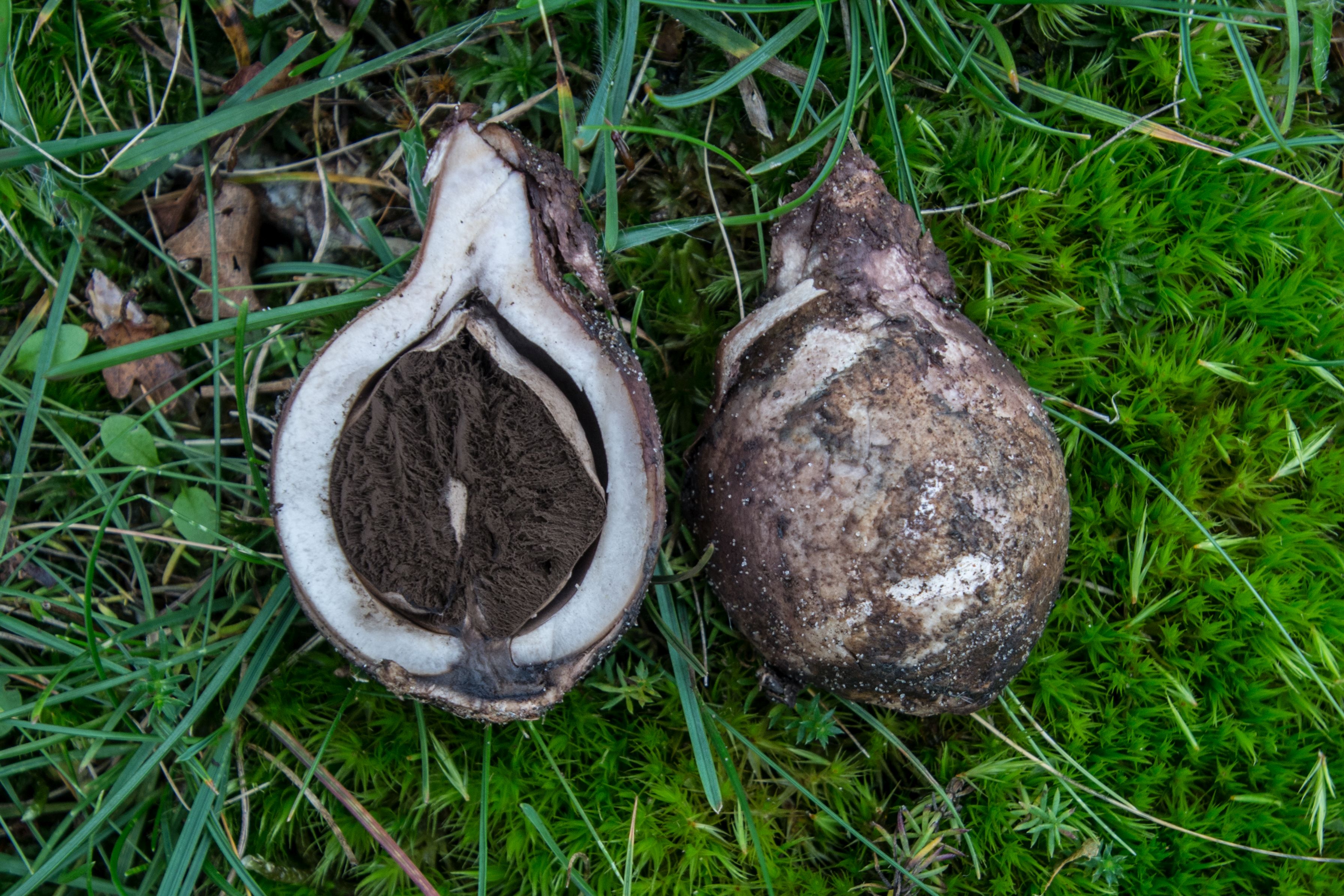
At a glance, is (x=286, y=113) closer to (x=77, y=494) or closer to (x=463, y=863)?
(x=77, y=494)

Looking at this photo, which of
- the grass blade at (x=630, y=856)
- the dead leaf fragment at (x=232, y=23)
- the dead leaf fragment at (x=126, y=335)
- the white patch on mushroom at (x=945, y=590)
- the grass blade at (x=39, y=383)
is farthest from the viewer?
the dead leaf fragment at (x=126, y=335)

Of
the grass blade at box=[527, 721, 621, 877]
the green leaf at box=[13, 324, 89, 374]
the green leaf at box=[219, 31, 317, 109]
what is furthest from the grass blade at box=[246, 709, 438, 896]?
the green leaf at box=[219, 31, 317, 109]

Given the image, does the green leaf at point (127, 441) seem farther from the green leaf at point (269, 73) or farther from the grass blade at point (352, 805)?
the green leaf at point (269, 73)

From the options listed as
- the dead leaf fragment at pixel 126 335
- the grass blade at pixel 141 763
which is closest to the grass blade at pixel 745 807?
the grass blade at pixel 141 763

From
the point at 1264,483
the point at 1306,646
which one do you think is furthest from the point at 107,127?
the point at 1306,646

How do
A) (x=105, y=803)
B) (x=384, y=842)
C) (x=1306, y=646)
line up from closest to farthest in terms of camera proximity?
1. (x=105, y=803)
2. (x=384, y=842)
3. (x=1306, y=646)

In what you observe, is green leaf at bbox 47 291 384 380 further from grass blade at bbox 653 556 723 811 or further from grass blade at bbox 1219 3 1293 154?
grass blade at bbox 1219 3 1293 154
